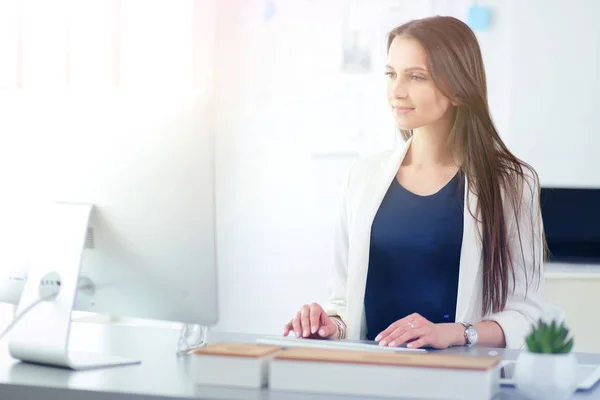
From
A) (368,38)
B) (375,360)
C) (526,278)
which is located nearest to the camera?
(375,360)

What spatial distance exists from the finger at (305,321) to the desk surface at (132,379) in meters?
0.11

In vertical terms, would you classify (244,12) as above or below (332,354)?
above

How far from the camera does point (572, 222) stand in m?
3.40

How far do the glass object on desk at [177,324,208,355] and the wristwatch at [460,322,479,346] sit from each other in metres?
0.52

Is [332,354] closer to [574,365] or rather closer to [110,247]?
[574,365]

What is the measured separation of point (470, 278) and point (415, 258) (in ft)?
0.44

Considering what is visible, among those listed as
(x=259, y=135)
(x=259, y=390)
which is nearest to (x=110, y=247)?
(x=259, y=390)

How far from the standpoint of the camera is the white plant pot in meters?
1.21

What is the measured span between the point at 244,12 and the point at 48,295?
2.60 m

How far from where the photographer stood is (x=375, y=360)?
3.93 ft

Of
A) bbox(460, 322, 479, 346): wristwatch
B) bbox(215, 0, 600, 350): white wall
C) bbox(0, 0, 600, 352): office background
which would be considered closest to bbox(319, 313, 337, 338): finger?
bbox(460, 322, 479, 346): wristwatch

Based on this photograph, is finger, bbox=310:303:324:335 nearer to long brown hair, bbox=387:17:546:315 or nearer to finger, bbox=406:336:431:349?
finger, bbox=406:336:431:349

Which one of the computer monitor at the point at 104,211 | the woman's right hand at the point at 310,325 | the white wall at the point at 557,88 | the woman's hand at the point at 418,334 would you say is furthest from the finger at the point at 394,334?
the white wall at the point at 557,88

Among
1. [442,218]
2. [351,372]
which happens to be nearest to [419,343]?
[351,372]
